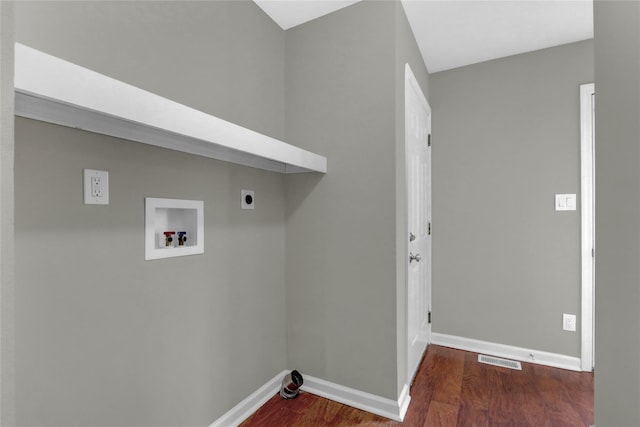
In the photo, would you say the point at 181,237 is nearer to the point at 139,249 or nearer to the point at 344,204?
the point at 139,249

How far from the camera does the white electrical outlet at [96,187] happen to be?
105 centimetres

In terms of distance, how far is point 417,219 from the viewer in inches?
90.3

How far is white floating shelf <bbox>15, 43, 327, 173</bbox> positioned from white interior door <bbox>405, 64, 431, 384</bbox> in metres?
1.02

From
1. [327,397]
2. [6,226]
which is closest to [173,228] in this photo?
[6,226]

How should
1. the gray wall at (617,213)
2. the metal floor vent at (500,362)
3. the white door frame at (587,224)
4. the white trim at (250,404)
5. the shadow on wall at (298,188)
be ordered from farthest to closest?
the metal floor vent at (500,362) < the white door frame at (587,224) < the shadow on wall at (298,188) < the white trim at (250,404) < the gray wall at (617,213)

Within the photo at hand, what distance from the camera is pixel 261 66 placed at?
1.88 meters

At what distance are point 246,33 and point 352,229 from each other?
4.25ft

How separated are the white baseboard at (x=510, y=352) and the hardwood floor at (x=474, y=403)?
7 centimetres

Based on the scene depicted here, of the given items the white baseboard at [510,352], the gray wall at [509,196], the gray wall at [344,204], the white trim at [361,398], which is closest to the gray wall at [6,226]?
the gray wall at [344,204]

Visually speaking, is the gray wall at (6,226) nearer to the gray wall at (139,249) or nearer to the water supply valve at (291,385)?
the gray wall at (139,249)

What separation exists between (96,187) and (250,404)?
1.43 meters

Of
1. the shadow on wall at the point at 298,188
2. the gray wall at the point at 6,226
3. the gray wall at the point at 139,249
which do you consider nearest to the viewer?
the gray wall at the point at 6,226

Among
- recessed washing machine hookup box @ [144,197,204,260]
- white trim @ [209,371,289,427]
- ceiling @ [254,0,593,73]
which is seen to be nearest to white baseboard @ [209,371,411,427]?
white trim @ [209,371,289,427]

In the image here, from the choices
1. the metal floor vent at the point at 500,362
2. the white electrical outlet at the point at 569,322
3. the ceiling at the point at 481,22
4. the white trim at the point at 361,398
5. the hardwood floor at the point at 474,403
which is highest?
the ceiling at the point at 481,22
